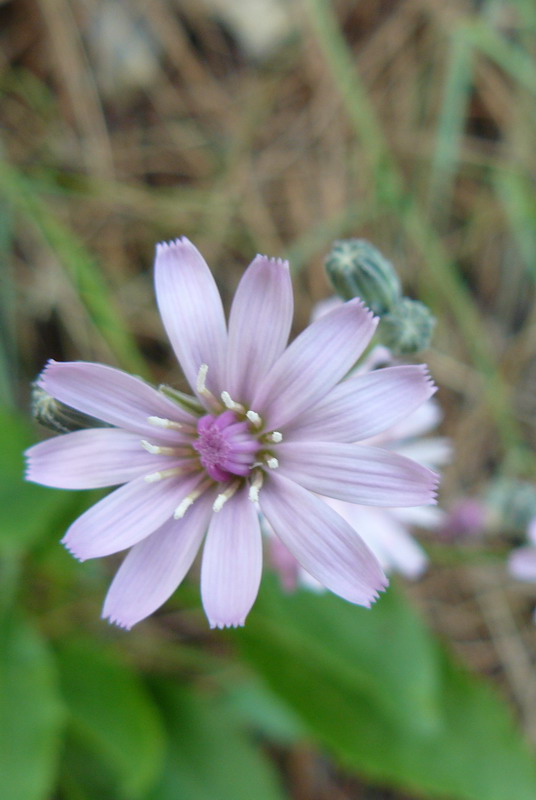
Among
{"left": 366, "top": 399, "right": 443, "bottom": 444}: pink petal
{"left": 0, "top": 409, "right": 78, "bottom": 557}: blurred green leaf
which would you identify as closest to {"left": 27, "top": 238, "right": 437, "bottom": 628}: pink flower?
{"left": 366, "top": 399, "right": 443, "bottom": 444}: pink petal

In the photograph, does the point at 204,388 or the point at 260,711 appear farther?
the point at 260,711

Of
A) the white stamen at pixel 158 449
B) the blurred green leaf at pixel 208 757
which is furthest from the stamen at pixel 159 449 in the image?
the blurred green leaf at pixel 208 757

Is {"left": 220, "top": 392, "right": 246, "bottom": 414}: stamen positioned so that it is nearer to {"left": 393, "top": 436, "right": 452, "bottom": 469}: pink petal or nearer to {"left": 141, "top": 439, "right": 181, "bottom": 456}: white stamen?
{"left": 141, "top": 439, "right": 181, "bottom": 456}: white stamen

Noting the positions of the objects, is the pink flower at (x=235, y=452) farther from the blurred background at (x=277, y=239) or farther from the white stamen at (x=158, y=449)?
the blurred background at (x=277, y=239)

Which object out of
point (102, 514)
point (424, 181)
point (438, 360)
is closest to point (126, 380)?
point (102, 514)

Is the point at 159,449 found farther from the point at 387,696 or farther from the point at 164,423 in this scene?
the point at 387,696

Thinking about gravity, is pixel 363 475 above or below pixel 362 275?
below

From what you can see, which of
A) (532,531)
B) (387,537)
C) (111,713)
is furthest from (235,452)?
(111,713)
